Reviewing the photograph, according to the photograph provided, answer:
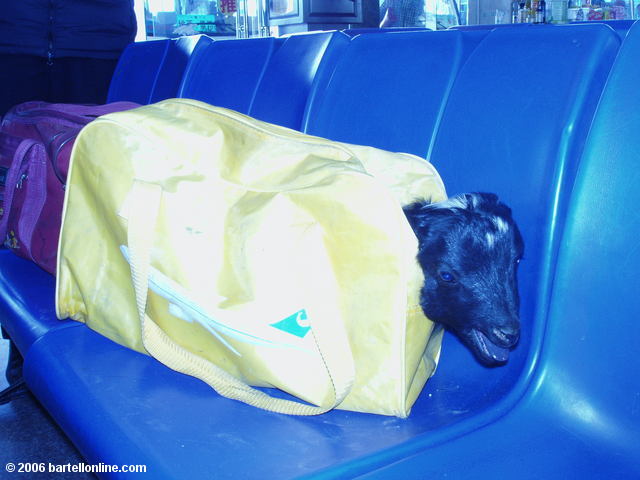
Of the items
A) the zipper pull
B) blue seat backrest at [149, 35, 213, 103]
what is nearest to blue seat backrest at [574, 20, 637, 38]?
the zipper pull

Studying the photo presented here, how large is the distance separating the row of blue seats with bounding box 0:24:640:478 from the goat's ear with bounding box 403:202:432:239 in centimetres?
13

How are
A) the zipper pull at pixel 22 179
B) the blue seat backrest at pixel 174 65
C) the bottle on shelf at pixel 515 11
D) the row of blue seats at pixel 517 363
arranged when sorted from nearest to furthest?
the row of blue seats at pixel 517 363 → the zipper pull at pixel 22 179 → the blue seat backrest at pixel 174 65 → the bottle on shelf at pixel 515 11

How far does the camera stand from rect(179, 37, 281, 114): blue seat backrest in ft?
5.68

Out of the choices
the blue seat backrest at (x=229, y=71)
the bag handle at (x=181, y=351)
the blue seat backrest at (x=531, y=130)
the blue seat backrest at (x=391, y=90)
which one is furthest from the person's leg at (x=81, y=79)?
the blue seat backrest at (x=531, y=130)

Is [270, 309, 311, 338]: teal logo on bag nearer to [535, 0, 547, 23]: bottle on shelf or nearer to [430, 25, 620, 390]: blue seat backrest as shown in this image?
[430, 25, 620, 390]: blue seat backrest

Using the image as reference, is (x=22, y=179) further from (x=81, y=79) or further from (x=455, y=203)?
(x=81, y=79)

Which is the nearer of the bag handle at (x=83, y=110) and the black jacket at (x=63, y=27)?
the bag handle at (x=83, y=110)

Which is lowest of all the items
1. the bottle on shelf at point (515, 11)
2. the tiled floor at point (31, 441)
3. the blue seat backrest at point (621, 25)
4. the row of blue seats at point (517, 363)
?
the tiled floor at point (31, 441)

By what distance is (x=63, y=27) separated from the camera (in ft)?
7.77

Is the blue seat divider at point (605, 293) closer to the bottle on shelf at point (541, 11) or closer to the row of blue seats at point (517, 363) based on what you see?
the row of blue seats at point (517, 363)

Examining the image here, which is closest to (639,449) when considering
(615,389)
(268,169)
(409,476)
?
(615,389)

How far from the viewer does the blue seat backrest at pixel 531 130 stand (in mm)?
920

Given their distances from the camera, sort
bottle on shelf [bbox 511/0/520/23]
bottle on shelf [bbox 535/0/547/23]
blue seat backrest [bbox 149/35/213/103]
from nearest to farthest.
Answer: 1. blue seat backrest [bbox 149/35/213/103]
2. bottle on shelf [bbox 535/0/547/23]
3. bottle on shelf [bbox 511/0/520/23]

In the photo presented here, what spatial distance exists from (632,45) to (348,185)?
15.9 inches
